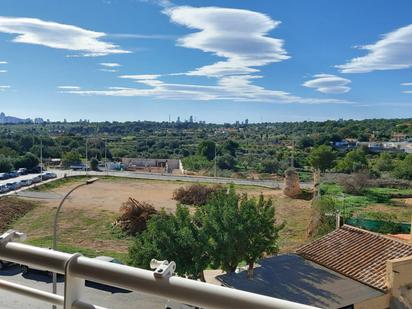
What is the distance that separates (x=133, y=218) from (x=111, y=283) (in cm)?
2775

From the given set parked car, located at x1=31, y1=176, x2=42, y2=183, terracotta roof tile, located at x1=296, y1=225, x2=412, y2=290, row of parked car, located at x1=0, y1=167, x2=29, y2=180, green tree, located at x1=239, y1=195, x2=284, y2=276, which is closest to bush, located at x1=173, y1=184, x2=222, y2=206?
parked car, located at x1=31, y1=176, x2=42, y2=183

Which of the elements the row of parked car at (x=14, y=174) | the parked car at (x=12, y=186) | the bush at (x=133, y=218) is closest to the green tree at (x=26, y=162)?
the row of parked car at (x=14, y=174)

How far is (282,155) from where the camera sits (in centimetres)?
7394

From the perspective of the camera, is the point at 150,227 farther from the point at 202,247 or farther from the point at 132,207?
the point at 132,207

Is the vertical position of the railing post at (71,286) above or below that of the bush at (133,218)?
above

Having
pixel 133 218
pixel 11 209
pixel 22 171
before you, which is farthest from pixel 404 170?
pixel 22 171

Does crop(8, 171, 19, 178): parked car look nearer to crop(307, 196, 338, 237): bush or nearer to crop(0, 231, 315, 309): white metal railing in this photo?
crop(307, 196, 338, 237): bush

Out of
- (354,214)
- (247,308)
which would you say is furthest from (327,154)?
(247,308)

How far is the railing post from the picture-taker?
5.20 ft

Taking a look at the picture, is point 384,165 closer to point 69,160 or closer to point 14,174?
point 69,160

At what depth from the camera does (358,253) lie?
551 inches

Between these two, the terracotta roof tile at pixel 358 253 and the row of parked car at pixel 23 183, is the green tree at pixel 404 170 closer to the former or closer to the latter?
the row of parked car at pixel 23 183

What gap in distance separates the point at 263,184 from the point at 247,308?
47.5 m

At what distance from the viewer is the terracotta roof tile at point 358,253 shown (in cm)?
1270
